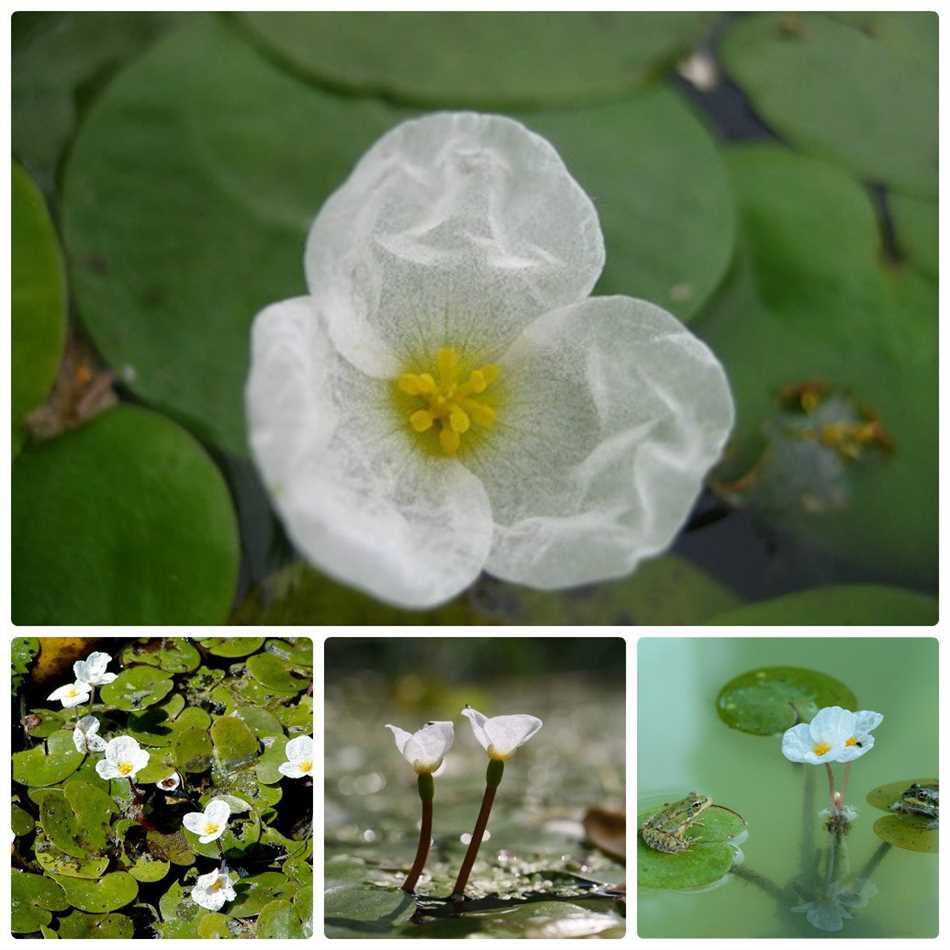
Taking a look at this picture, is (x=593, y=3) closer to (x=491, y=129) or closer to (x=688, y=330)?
(x=491, y=129)

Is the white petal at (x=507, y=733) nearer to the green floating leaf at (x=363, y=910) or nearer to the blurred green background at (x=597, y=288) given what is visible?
the blurred green background at (x=597, y=288)

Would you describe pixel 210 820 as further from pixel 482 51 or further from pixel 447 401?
pixel 482 51

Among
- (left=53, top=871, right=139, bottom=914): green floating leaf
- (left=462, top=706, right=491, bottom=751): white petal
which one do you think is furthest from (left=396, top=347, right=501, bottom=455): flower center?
(left=53, top=871, right=139, bottom=914): green floating leaf

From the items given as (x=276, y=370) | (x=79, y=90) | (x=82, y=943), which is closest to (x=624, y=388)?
(x=276, y=370)

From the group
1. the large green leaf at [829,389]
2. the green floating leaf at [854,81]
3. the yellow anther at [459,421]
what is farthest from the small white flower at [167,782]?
the green floating leaf at [854,81]

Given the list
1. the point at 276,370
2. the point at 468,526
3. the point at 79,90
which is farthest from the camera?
the point at 79,90

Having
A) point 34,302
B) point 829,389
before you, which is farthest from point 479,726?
point 34,302
